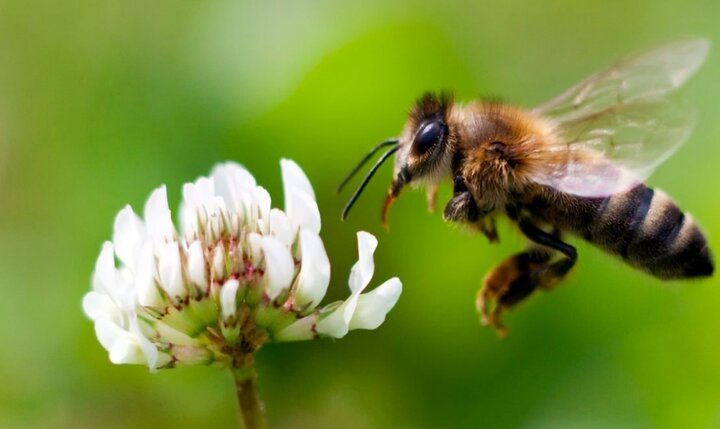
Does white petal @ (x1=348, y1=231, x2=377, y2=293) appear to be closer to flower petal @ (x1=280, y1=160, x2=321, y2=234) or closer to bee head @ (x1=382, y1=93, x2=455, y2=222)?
flower petal @ (x1=280, y1=160, x2=321, y2=234)

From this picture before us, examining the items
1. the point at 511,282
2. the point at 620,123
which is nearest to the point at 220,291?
the point at 511,282

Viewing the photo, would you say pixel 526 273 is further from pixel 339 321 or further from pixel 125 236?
pixel 125 236

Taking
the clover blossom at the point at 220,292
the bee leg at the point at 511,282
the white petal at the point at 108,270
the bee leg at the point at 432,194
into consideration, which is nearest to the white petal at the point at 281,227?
the clover blossom at the point at 220,292

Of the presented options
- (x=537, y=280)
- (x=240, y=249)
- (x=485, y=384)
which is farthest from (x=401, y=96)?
(x=240, y=249)

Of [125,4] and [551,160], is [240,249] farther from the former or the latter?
[125,4]

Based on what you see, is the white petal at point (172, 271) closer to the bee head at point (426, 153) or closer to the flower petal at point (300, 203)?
the flower petal at point (300, 203)

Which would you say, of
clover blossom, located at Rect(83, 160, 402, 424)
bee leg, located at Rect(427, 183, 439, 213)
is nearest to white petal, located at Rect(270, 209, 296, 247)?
clover blossom, located at Rect(83, 160, 402, 424)
